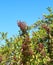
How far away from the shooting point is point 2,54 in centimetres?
2967

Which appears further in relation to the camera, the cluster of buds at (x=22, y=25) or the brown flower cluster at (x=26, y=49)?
the cluster of buds at (x=22, y=25)

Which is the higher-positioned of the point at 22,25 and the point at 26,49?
the point at 22,25

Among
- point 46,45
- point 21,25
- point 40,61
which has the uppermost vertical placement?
point 21,25

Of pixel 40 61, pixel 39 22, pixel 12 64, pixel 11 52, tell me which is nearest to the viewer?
pixel 40 61

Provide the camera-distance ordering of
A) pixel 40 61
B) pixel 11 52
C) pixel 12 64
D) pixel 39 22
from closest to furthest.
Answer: pixel 40 61
pixel 12 64
pixel 11 52
pixel 39 22

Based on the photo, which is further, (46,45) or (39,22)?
(39,22)

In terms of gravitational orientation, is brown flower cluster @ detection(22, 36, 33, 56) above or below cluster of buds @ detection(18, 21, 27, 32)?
below

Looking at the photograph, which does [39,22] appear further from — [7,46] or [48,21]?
[7,46]

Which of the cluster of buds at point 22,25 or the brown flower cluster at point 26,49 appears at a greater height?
the cluster of buds at point 22,25

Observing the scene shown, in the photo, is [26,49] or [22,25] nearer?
[26,49]

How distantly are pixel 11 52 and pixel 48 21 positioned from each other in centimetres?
565

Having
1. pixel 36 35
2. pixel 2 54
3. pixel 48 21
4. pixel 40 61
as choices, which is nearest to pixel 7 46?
pixel 2 54

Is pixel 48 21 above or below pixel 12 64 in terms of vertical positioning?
above

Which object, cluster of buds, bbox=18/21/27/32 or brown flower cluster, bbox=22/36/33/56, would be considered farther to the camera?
cluster of buds, bbox=18/21/27/32
